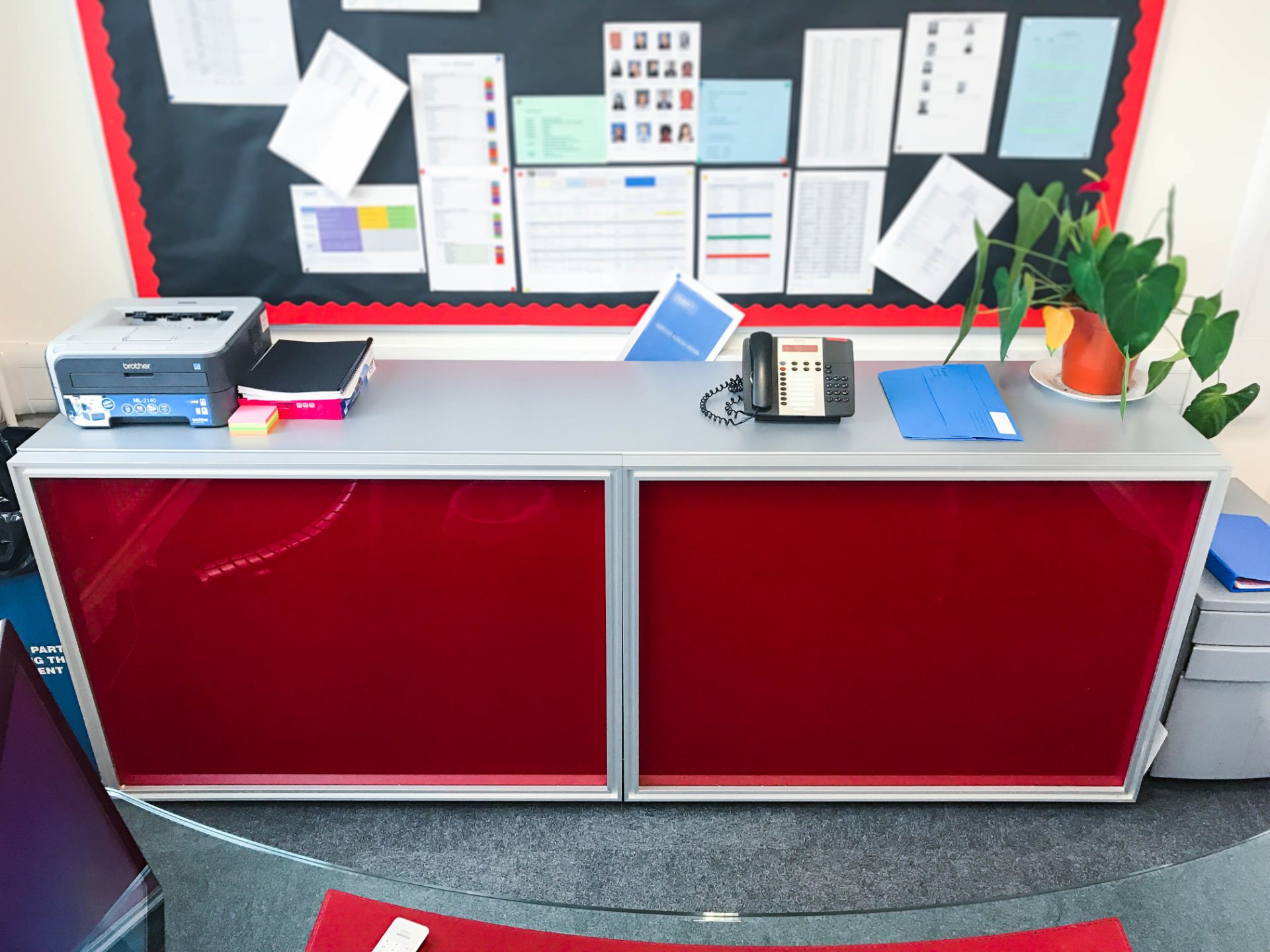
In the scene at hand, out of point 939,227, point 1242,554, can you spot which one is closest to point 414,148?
point 939,227

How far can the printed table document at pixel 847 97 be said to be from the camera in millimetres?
1953

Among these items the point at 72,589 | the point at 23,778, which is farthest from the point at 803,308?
the point at 23,778

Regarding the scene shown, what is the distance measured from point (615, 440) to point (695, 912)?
0.86 metres

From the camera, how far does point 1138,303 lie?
168 centimetres

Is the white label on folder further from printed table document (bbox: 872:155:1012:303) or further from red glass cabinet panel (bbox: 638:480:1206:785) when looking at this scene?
printed table document (bbox: 872:155:1012:303)

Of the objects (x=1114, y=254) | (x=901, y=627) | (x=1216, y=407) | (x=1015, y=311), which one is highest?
(x=1114, y=254)

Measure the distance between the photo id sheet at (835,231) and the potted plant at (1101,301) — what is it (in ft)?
0.88

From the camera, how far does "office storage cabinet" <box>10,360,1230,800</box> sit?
1.78 metres

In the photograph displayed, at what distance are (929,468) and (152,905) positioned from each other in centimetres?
132

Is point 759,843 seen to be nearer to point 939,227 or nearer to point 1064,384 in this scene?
point 1064,384

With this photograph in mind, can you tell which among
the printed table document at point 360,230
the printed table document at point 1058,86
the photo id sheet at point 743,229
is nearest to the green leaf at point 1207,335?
the printed table document at point 1058,86

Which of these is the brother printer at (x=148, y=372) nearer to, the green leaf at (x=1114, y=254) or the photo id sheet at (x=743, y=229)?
the photo id sheet at (x=743, y=229)

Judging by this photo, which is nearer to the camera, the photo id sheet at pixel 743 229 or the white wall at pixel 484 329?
the white wall at pixel 484 329

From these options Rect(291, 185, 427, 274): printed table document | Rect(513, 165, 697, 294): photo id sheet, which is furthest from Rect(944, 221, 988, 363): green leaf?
Rect(291, 185, 427, 274): printed table document
